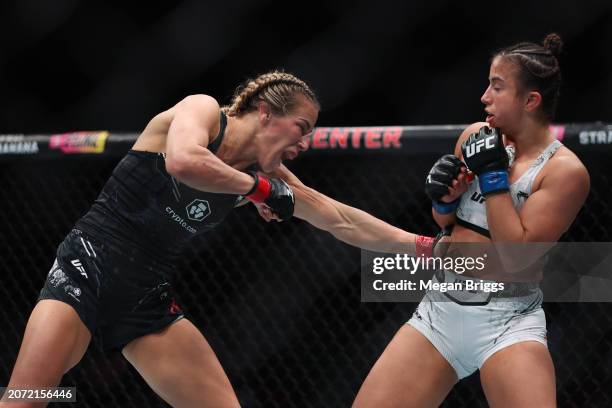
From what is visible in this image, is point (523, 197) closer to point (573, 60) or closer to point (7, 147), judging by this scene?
point (573, 60)

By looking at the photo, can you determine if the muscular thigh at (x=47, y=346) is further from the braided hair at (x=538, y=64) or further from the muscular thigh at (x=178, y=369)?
the braided hair at (x=538, y=64)

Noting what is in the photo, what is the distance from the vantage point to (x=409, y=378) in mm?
2203

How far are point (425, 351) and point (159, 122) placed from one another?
895mm

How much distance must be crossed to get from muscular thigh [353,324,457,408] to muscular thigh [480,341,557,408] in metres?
0.12

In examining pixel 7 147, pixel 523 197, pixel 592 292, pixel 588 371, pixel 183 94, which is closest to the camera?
pixel 523 197

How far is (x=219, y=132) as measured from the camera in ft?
7.58

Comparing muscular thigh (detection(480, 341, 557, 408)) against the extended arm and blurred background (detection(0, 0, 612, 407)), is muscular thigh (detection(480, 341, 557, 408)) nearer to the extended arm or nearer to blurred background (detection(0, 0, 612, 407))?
the extended arm

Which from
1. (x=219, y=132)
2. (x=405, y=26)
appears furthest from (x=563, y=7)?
(x=219, y=132)

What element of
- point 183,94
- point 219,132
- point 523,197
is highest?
point 183,94

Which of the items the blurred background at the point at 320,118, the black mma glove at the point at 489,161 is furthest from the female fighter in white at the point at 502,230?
the blurred background at the point at 320,118

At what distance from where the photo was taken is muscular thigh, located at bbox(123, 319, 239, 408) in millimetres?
2359

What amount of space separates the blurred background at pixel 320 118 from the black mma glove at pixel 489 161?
1060 mm

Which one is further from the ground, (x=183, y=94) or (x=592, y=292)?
(x=183, y=94)

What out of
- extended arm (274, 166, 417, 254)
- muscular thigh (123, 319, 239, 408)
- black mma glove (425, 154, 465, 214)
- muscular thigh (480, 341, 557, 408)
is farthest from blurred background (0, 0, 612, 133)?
muscular thigh (480, 341, 557, 408)
